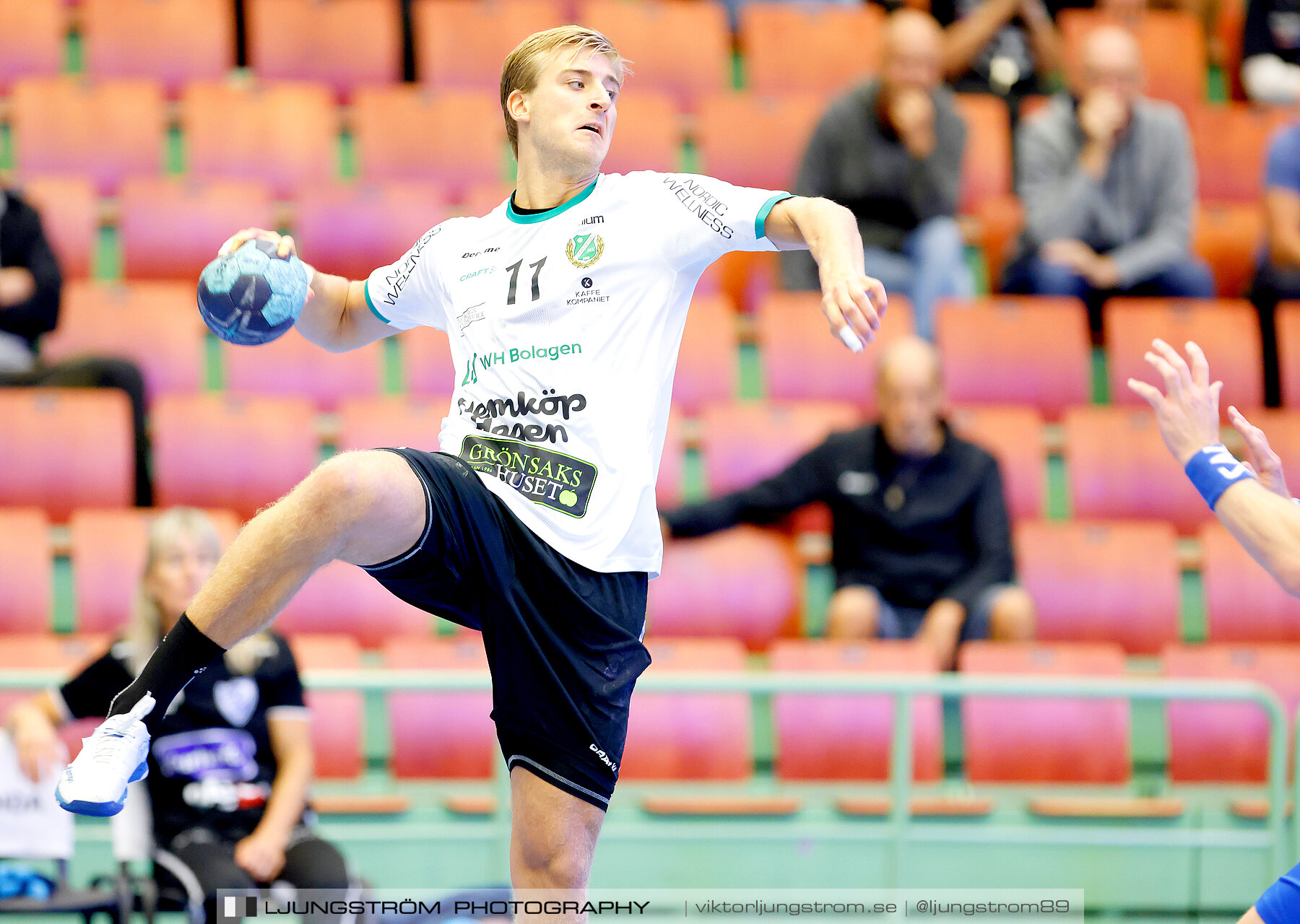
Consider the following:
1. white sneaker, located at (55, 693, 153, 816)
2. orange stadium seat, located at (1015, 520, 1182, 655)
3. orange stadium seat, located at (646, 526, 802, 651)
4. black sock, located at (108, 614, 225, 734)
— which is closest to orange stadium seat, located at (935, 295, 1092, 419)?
orange stadium seat, located at (1015, 520, 1182, 655)

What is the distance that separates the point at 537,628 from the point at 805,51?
672 cm

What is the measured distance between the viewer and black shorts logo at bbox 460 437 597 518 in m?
3.39

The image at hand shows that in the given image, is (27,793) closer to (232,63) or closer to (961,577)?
(961,577)

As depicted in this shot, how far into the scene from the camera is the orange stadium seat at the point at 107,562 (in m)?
5.96

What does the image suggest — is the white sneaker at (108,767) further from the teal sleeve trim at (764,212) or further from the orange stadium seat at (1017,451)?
the orange stadium seat at (1017,451)

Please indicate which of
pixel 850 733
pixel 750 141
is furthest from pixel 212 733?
pixel 750 141

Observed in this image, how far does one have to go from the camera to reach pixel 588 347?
3445mm

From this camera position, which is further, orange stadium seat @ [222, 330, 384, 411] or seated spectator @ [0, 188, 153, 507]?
orange stadium seat @ [222, 330, 384, 411]

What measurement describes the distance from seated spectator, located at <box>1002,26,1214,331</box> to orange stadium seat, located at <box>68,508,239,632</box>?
444 centimetres

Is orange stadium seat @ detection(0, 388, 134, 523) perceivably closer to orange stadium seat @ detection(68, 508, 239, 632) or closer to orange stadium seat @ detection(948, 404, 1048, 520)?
orange stadium seat @ detection(68, 508, 239, 632)

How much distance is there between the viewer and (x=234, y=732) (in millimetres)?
5102

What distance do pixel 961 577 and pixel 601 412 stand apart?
10.6ft

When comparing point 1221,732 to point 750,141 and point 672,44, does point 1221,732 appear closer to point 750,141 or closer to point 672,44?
point 750,141

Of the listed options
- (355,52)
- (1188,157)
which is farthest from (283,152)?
(1188,157)
